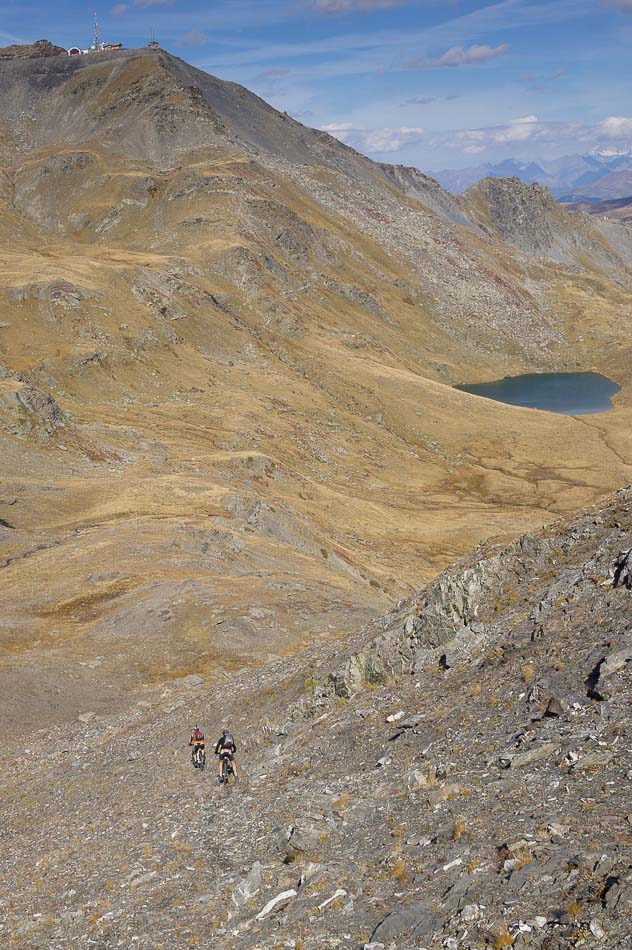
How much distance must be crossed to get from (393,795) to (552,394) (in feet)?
599

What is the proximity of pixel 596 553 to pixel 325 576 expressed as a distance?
3259 centimetres

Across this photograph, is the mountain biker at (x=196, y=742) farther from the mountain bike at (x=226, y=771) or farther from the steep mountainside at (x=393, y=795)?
the mountain bike at (x=226, y=771)

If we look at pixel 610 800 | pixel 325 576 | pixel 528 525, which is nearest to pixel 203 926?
pixel 610 800

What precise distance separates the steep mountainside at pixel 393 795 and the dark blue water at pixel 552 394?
14911 centimetres

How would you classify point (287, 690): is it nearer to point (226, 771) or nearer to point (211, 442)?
point (226, 771)

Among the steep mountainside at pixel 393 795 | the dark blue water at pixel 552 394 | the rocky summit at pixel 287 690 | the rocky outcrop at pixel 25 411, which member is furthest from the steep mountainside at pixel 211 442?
the steep mountainside at pixel 393 795

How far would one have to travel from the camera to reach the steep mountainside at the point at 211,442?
1626 inches

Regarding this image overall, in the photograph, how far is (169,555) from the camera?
163 ft

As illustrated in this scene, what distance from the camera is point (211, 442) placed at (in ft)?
314

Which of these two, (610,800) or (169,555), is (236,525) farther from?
(610,800)

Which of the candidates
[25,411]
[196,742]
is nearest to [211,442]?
[25,411]

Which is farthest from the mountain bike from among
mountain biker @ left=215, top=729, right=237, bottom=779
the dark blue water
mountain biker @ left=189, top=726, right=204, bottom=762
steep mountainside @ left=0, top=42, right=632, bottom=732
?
the dark blue water

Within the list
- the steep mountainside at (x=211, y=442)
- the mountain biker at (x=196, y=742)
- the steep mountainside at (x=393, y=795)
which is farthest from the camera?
the steep mountainside at (x=211, y=442)

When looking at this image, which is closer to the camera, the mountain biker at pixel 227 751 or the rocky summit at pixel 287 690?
the rocky summit at pixel 287 690
